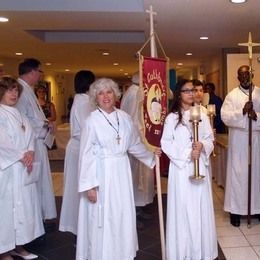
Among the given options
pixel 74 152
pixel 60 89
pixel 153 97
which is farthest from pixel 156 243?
pixel 60 89

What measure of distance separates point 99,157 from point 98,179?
14cm

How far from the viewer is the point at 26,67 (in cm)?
330

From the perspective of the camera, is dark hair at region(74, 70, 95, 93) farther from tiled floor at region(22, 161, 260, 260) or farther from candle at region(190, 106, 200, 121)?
tiled floor at region(22, 161, 260, 260)

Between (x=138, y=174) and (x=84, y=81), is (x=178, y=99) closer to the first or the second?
(x=84, y=81)

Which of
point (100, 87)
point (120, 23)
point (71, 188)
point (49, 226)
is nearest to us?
point (100, 87)

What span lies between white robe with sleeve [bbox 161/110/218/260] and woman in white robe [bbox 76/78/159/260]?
28 cm

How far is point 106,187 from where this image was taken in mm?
2422

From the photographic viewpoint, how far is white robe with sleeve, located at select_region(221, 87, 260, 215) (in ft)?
11.6

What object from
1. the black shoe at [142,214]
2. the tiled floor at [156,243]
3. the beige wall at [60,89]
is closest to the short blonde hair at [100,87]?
the tiled floor at [156,243]

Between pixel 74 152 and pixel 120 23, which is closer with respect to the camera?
pixel 74 152

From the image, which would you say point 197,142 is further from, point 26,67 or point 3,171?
point 26,67

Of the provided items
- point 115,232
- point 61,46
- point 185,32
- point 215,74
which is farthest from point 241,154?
point 215,74

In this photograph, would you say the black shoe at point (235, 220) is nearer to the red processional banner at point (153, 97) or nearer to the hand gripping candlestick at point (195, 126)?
the hand gripping candlestick at point (195, 126)

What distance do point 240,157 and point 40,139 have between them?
1837 mm
